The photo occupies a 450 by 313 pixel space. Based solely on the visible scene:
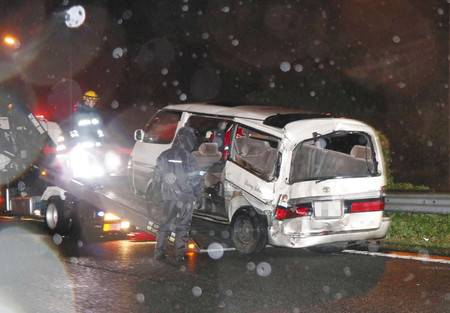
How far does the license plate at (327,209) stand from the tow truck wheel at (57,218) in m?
4.20

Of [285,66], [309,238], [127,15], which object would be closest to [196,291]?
[309,238]

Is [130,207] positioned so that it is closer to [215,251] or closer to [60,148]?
[215,251]

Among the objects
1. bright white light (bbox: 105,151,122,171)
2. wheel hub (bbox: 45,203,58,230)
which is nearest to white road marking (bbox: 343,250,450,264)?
wheel hub (bbox: 45,203,58,230)

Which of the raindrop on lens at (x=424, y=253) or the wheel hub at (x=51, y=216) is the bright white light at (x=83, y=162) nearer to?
the wheel hub at (x=51, y=216)

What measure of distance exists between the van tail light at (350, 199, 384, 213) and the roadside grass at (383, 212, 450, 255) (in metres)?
1.05

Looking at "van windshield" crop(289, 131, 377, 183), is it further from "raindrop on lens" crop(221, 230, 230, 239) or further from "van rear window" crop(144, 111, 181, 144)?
"van rear window" crop(144, 111, 181, 144)

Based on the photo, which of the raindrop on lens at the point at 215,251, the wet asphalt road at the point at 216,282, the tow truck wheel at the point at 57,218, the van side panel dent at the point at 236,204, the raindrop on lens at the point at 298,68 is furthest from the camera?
the raindrop on lens at the point at 298,68

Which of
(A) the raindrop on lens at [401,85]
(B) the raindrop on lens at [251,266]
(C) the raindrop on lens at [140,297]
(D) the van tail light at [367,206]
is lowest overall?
(C) the raindrop on lens at [140,297]

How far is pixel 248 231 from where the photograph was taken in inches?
323

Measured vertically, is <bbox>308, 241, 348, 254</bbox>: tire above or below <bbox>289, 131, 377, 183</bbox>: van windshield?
below

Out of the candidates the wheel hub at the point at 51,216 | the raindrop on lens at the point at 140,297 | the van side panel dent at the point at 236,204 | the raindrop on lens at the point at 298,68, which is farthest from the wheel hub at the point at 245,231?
the raindrop on lens at the point at 298,68

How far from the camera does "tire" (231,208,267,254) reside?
803 centimetres

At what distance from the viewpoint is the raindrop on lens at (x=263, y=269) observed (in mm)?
7317

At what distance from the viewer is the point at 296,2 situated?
71.4 ft
